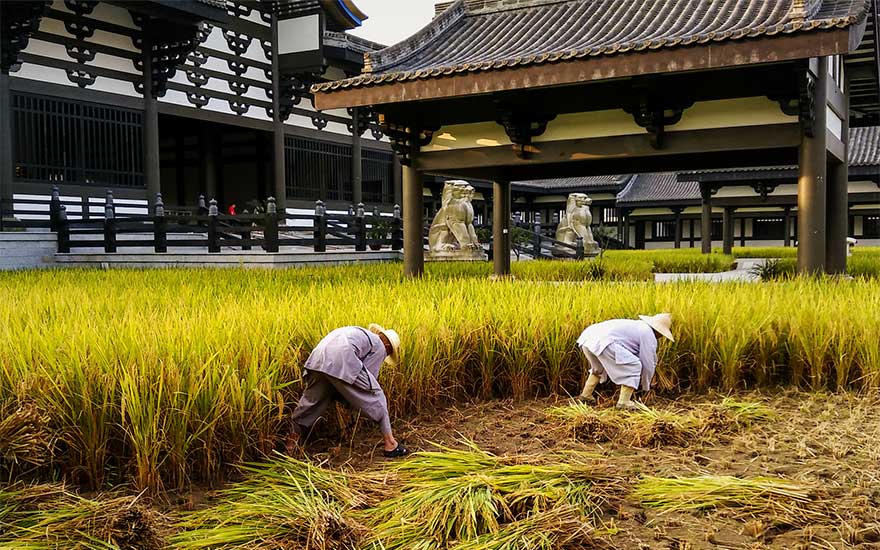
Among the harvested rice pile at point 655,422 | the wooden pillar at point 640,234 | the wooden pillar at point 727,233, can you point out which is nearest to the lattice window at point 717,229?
the wooden pillar at point 640,234

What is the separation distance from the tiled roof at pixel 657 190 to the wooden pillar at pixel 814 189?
71.3 feet

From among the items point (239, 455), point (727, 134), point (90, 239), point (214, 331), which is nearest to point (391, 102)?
point (727, 134)

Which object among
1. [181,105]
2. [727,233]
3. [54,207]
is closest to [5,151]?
[54,207]

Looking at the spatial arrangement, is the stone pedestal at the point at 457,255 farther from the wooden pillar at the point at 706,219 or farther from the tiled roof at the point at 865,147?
the tiled roof at the point at 865,147

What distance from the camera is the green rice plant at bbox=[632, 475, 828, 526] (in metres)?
2.62

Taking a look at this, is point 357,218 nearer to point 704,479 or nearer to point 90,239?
point 90,239

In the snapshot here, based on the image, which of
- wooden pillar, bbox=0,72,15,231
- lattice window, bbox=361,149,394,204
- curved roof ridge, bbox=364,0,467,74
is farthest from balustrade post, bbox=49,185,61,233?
lattice window, bbox=361,149,394,204

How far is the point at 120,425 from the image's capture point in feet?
9.59

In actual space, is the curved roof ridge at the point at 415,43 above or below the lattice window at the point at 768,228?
above

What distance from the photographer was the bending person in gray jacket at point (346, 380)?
10.7 ft

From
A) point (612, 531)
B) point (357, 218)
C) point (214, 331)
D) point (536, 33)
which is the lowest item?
point (612, 531)

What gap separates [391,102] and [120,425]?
266 inches

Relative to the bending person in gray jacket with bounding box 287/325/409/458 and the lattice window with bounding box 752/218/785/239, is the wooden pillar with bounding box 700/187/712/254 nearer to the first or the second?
the lattice window with bounding box 752/218/785/239

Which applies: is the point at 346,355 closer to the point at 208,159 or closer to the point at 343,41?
the point at 343,41
